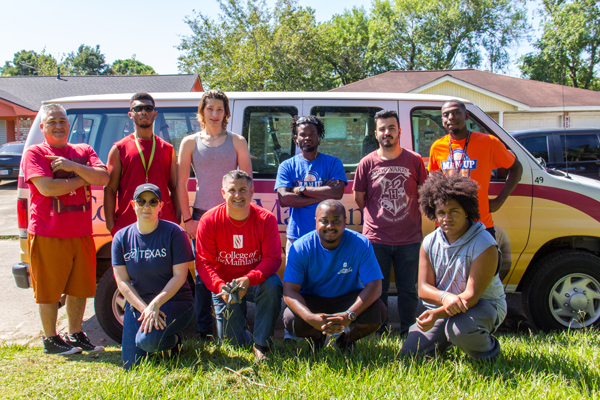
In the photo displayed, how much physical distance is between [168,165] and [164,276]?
974 mm

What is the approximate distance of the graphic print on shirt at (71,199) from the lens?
3527mm

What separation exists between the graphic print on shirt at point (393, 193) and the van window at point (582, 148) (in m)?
A: 6.69

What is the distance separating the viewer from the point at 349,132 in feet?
13.5

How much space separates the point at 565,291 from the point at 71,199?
14.3ft

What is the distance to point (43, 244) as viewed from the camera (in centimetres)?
351

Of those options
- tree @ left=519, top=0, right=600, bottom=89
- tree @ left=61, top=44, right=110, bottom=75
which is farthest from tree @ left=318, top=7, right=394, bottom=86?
tree @ left=61, top=44, right=110, bottom=75

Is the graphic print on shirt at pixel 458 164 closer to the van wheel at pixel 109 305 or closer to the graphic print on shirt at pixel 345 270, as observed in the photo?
the graphic print on shirt at pixel 345 270

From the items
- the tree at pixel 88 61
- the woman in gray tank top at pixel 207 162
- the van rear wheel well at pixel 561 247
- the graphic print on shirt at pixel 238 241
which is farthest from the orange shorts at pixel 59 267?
the tree at pixel 88 61

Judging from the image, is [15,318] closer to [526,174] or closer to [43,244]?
[43,244]

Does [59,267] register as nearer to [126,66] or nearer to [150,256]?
[150,256]

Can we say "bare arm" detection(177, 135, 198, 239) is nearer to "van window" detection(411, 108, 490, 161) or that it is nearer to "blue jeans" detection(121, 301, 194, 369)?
"blue jeans" detection(121, 301, 194, 369)

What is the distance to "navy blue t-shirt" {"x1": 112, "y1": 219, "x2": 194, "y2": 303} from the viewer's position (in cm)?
331

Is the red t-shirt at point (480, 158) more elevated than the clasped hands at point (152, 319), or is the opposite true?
the red t-shirt at point (480, 158)

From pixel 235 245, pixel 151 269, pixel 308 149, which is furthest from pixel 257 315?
pixel 308 149
